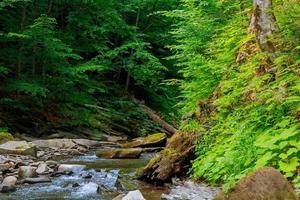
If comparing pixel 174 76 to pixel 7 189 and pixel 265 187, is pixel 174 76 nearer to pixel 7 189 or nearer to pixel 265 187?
pixel 7 189

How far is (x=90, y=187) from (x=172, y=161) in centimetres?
170

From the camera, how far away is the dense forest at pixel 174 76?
22.1ft

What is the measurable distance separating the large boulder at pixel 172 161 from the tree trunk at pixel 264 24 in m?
2.44

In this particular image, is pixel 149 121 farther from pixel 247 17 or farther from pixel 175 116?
pixel 247 17

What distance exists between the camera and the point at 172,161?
29.7 ft

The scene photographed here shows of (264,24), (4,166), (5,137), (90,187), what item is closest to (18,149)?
(4,166)

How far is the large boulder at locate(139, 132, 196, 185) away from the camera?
29.2 ft

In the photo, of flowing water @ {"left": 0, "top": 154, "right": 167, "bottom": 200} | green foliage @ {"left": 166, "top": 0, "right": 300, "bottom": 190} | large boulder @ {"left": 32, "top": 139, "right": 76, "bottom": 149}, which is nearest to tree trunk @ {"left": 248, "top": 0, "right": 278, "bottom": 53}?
green foliage @ {"left": 166, "top": 0, "right": 300, "bottom": 190}

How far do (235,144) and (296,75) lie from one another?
1.40m

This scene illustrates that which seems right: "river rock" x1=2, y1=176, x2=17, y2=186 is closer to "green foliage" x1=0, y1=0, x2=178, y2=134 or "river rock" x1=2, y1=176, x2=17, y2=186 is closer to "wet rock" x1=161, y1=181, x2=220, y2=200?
"wet rock" x1=161, y1=181, x2=220, y2=200

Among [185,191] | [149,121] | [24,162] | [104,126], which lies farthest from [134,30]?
[185,191]

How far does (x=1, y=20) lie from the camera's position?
20078 millimetres

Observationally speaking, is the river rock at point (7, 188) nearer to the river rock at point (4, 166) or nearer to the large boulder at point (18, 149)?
the river rock at point (4, 166)

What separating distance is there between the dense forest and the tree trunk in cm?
2
